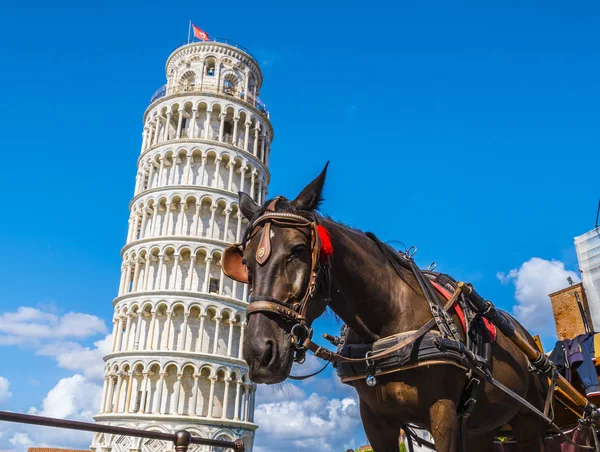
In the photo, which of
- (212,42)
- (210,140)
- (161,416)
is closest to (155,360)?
(161,416)

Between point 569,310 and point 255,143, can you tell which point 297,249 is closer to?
point 569,310

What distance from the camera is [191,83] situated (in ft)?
170

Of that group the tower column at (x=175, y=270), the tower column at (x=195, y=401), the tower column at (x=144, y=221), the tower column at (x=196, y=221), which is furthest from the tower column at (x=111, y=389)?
the tower column at (x=196, y=221)

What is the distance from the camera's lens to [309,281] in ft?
11.6

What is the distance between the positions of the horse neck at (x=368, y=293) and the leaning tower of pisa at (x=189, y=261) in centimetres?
3897

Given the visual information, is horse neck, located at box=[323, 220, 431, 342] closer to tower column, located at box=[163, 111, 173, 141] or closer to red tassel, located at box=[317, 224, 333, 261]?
red tassel, located at box=[317, 224, 333, 261]

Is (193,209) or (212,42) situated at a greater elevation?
(212,42)

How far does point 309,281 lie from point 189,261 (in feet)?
139

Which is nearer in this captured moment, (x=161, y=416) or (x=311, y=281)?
(x=311, y=281)

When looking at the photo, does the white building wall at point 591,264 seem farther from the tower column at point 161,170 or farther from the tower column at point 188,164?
the tower column at point 161,170

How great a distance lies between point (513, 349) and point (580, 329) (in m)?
17.0

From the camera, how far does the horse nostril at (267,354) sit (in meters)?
3.23

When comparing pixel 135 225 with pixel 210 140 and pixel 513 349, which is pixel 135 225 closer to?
pixel 210 140

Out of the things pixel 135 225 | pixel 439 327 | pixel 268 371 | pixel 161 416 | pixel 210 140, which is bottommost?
pixel 268 371
